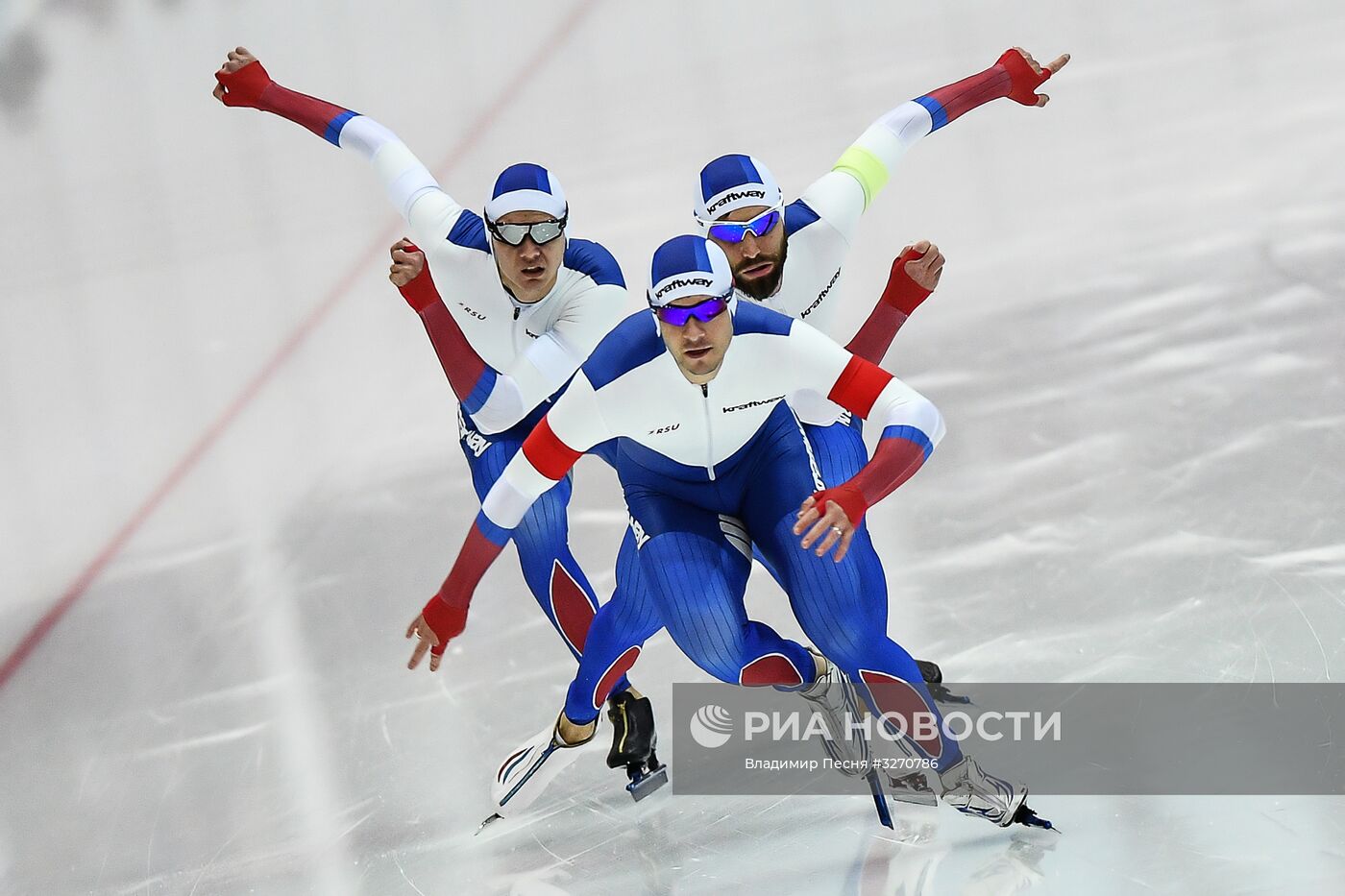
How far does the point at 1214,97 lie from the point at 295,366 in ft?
13.1

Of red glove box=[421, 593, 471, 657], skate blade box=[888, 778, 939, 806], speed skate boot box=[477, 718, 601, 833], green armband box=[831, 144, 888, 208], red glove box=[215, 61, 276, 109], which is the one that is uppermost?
green armband box=[831, 144, 888, 208]

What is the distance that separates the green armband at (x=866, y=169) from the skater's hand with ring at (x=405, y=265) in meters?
1.15

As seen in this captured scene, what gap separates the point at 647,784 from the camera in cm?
388

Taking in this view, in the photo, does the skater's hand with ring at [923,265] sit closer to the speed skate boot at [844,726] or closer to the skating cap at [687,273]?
the skating cap at [687,273]

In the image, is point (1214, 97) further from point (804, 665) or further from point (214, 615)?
point (214, 615)

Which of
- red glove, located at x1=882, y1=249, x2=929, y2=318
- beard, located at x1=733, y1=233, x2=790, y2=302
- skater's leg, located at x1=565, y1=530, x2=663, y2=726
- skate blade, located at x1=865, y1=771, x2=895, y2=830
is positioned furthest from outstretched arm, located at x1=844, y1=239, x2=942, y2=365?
skate blade, located at x1=865, y1=771, x2=895, y2=830

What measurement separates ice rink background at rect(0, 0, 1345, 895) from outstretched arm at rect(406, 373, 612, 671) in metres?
0.75

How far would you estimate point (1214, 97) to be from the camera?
255 inches

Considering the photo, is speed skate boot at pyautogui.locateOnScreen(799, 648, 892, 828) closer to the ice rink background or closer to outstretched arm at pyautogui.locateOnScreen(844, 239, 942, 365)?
the ice rink background

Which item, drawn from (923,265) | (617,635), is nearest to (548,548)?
(617,635)

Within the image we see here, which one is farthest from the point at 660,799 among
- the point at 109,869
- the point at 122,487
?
the point at 122,487

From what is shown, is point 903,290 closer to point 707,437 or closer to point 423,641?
point 707,437

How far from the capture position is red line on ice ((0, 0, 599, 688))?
195 inches

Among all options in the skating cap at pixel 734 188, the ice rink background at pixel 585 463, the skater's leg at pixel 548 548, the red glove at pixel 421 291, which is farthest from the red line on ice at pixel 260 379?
the skating cap at pixel 734 188
